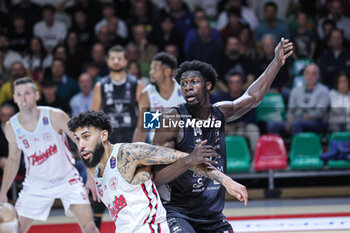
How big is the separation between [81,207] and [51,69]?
181 inches

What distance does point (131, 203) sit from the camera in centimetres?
426

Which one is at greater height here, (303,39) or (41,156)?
(303,39)

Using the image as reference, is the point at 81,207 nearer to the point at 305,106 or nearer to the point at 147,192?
the point at 147,192

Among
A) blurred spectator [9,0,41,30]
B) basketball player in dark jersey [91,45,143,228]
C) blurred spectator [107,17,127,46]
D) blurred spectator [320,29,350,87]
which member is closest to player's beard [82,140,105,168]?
basketball player in dark jersey [91,45,143,228]

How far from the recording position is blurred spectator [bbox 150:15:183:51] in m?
10.0

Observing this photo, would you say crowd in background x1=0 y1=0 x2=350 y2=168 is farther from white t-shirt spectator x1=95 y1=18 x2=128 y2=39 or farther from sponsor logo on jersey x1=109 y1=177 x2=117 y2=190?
sponsor logo on jersey x1=109 y1=177 x2=117 y2=190

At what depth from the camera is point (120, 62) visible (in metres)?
7.44

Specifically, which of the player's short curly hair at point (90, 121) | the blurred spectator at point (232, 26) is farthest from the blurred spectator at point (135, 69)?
the player's short curly hair at point (90, 121)

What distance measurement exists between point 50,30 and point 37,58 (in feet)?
2.83

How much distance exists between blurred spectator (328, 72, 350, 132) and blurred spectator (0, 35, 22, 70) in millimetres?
5513

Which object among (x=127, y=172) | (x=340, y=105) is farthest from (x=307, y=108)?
(x=127, y=172)

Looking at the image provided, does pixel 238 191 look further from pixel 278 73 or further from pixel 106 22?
pixel 106 22

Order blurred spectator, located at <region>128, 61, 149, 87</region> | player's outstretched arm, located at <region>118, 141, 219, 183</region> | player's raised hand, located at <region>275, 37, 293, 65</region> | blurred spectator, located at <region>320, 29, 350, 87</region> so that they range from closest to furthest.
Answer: player's outstretched arm, located at <region>118, 141, 219, 183</region>
player's raised hand, located at <region>275, 37, 293, 65</region>
blurred spectator, located at <region>128, 61, 149, 87</region>
blurred spectator, located at <region>320, 29, 350, 87</region>

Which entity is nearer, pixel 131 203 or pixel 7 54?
pixel 131 203
